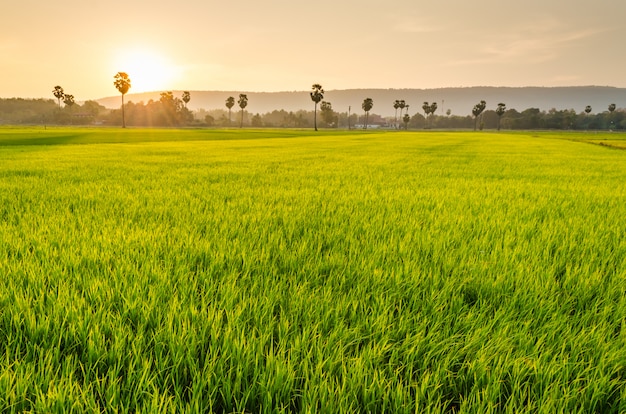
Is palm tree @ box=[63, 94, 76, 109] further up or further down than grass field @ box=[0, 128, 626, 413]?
further up

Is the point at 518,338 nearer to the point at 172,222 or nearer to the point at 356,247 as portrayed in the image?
the point at 356,247

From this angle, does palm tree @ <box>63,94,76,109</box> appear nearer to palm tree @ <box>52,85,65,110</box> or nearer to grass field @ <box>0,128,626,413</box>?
palm tree @ <box>52,85,65,110</box>

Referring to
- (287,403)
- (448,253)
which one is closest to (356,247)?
(448,253)

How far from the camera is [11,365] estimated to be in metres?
1.54

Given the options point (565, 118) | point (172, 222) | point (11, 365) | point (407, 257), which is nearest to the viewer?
point (11, 365)

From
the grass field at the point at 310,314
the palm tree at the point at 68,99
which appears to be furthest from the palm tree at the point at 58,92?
the grass field at the point at 310,314

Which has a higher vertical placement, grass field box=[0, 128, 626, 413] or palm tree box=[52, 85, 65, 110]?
palm tree box=[52, 85, 65, 110]

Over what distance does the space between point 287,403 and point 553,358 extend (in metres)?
1.26

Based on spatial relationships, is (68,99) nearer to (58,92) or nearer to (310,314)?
(58,92)

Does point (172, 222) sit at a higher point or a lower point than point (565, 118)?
lower

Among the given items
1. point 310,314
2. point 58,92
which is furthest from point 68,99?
point 310,314

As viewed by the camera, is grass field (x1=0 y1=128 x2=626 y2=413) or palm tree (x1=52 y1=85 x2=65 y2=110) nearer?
grass field (x1=0 y1=128 x2=626 y2=413)

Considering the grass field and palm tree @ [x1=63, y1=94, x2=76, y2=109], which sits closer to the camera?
the grass field

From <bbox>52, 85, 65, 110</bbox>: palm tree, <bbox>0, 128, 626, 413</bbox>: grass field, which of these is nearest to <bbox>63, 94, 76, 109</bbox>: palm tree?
<bbox>52, 85, 65, 110</bbox>: palm tree
